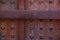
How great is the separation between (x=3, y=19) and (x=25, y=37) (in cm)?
26

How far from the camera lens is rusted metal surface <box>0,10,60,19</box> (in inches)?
49.0

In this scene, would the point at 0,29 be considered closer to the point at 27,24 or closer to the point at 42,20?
the point at 27,24

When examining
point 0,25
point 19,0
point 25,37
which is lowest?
point 25,37

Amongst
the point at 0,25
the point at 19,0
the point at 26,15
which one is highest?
the point at 19,0

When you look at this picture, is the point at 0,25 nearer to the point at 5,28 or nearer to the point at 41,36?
the point at 5,28

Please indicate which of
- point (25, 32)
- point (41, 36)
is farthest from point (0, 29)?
Answer: point (41, 36)

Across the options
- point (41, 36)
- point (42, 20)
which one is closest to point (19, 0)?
point (42, 20)

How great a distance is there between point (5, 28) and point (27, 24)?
0.67 feet

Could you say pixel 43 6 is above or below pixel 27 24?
above

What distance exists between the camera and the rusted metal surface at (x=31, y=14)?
1.24 metres

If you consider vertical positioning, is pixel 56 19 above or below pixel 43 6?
below

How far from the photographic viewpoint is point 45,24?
51.6 inches

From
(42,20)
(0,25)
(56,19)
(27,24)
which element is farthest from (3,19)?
(56,19)

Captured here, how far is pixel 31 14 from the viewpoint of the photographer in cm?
126
